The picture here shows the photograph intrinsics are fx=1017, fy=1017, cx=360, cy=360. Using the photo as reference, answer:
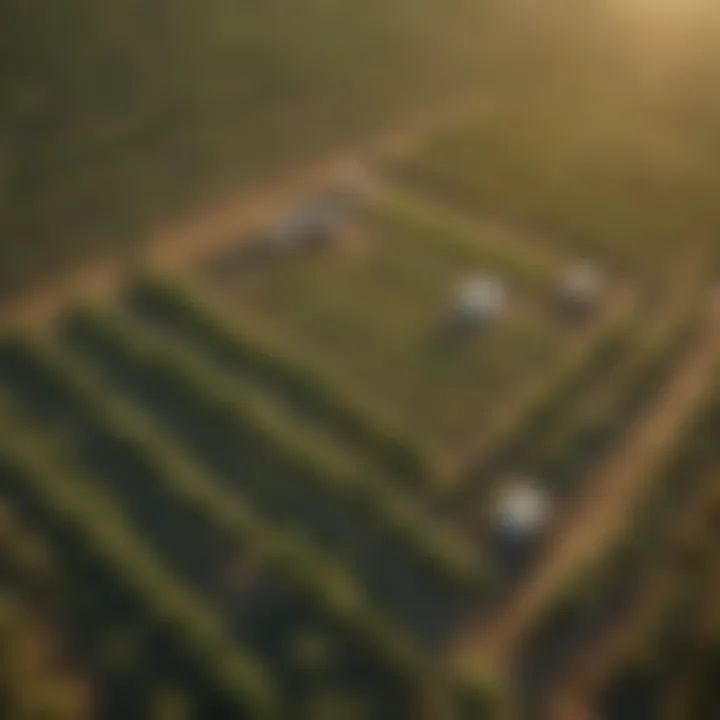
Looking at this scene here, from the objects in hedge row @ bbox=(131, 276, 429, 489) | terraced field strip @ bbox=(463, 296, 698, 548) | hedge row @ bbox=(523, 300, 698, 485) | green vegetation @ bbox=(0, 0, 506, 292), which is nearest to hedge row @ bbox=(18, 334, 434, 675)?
hedge row @ bbox=(131, 276, 429, 489)

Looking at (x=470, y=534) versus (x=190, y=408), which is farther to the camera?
(x=190, y=408)

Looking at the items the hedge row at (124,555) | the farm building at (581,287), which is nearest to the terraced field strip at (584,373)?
the farm building at (581,287)

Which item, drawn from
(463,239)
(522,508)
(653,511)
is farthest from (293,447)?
(463,239)

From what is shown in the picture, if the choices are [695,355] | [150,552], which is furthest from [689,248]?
[150,552]

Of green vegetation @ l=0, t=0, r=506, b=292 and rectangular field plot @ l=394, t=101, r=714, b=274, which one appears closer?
green vegetation @ l=0, t=0, r=506, b=292

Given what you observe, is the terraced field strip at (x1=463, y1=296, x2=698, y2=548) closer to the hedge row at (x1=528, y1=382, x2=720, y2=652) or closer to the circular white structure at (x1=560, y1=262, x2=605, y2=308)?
the hedge row at (x1=528, y1=382, x2=720, y2=652)

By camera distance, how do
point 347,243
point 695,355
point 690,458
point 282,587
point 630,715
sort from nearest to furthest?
point 630,715, point 282,587, point 690,458, point 695,355, point 347,243

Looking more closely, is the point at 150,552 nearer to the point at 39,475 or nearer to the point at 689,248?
the point at 39,475
